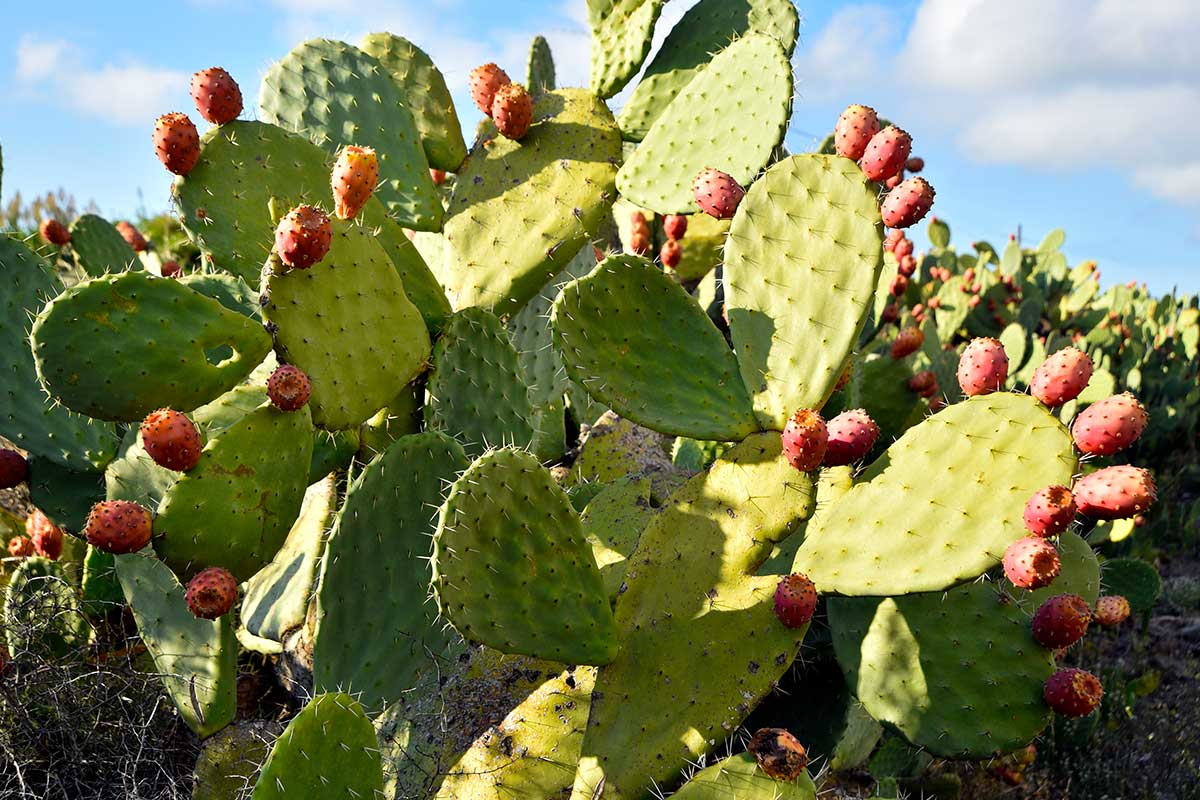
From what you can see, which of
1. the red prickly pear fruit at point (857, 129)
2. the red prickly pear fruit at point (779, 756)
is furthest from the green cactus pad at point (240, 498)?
the red prickly pear fruit at point (857, 129)

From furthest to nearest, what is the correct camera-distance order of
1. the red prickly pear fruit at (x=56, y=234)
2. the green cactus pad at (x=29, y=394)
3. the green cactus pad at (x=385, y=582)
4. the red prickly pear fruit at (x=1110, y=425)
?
1. the red prickly pear fruit at (x=56, y=234)
2. the green cactus pad at (x=29, y=394)
3. the green cactus pad at (x=385, y=582)
4. the red prickly pear fruit at (x=1110, y=425)

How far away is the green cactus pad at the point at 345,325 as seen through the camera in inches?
82.5

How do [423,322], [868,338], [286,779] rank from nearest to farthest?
[286,779], [423,322], [868,338]

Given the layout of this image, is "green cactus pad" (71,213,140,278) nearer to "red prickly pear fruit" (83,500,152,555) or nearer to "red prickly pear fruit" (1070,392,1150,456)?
"red prickly pear fruit" (83,500,152,555)

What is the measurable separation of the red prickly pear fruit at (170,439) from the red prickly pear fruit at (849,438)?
4.24 ft

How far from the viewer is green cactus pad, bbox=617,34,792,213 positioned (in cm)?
246

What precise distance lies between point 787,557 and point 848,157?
907mm

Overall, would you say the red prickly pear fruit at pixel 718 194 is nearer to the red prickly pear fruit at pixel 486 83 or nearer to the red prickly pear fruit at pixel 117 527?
the red prickly pear fruit at pixel 486 83

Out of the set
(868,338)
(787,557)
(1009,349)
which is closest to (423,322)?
(787,557)

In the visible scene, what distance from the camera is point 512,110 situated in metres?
2.84

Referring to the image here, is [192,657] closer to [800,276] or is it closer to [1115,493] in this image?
[800,276]

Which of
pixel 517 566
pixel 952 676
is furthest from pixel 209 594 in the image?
pixel 952 676

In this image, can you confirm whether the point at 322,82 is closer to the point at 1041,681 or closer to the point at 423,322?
the point at 423,322

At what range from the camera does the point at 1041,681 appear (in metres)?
2.02
